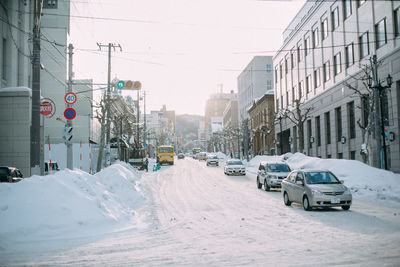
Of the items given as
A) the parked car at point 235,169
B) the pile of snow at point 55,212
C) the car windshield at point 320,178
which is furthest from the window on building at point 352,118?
the pile of snow at point 55,212

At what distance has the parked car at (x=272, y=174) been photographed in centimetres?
2123

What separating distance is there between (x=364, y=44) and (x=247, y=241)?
7946 millimetres

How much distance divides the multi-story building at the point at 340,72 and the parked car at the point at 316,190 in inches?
189

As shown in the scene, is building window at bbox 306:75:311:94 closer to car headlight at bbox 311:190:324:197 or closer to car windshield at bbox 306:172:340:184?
car windshield at bbox 306:172:340:184

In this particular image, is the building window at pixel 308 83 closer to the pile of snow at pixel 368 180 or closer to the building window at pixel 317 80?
the building window at pixel 317 80

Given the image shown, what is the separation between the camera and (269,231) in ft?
31.9

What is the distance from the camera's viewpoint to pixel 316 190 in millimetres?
13383

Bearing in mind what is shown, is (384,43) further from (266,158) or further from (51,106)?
(266,158)

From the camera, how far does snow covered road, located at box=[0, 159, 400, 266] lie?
691cm

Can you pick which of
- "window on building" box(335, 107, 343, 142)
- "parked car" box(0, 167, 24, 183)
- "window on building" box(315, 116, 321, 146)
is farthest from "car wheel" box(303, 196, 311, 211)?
"window on building" box(315, 116, 321, 146)

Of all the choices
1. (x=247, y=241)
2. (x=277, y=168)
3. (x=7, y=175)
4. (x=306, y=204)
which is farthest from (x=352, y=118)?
(x=247, y=241)

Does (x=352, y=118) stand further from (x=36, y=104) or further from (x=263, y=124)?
(x=263, y=124)

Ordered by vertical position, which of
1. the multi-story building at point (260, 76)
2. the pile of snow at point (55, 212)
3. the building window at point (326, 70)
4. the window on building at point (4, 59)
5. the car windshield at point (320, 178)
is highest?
the multi-story building at point (260, 76)

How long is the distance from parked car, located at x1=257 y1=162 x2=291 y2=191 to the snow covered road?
7434 millimetres
